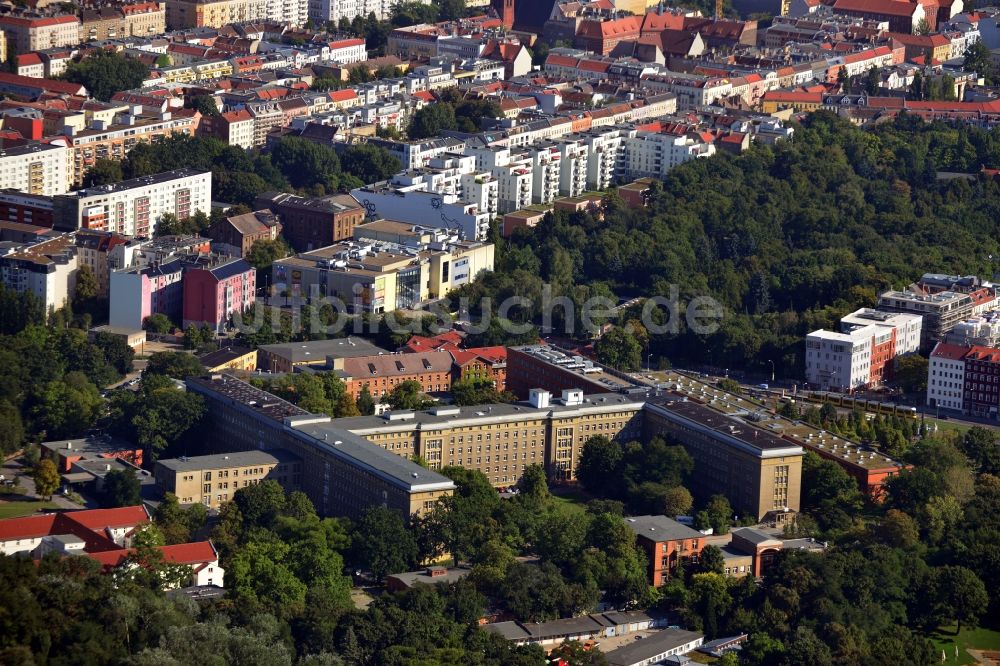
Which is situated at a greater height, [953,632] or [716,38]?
[716,38]

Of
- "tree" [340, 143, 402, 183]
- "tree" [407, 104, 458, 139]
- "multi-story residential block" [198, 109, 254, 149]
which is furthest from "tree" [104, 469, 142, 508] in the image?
"tree" [407, 104, 458, 139]

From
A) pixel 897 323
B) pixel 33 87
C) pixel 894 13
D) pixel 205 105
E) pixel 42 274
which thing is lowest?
pixel 897 323

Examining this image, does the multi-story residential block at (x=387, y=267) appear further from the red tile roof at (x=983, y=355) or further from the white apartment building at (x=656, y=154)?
the red tile roof at (x=983, y=355)

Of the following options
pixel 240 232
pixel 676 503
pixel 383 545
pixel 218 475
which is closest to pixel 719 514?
pixel 676 503

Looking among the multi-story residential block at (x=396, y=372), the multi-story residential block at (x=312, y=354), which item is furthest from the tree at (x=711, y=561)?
the multi-story residential block at (x=312, y=354)

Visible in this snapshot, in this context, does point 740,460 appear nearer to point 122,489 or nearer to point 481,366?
point 481,366

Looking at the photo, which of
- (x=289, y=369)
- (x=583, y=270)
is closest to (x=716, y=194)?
(x=583, y=270)

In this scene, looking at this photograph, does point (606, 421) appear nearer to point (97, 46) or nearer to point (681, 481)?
point (681, 481)
